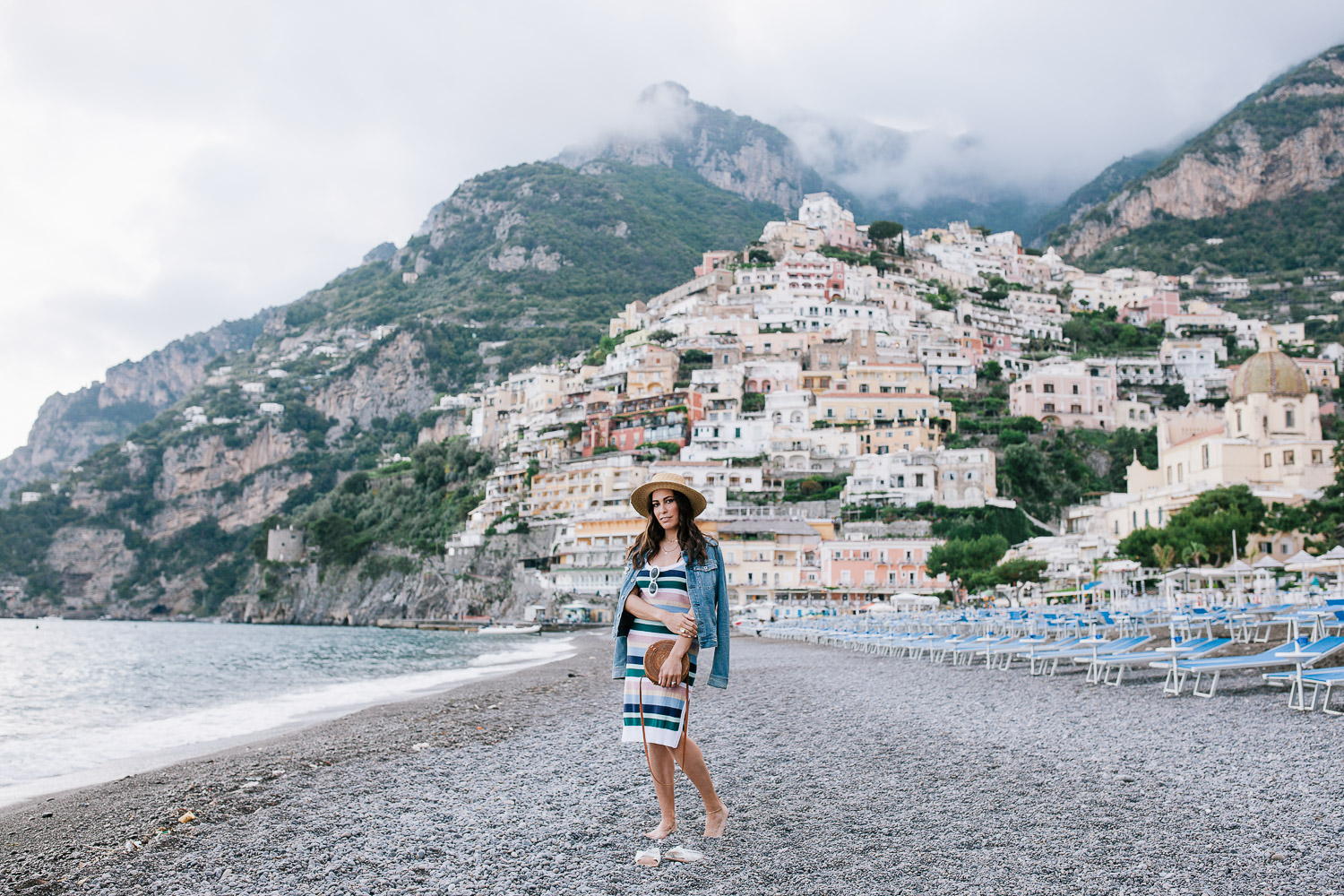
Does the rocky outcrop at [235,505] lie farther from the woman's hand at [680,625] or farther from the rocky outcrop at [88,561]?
the woman's hand at [680,625]

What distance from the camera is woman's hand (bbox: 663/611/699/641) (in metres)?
4.55

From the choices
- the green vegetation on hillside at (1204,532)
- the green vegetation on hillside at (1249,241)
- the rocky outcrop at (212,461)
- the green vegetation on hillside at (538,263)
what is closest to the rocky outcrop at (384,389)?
the green vegetation on hillside at (538,263)

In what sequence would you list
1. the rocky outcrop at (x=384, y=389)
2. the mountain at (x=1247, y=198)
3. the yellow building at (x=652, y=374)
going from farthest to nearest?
1. the rocky outcrop at (x=384, y=389)
2. the mountain at (x=1247, y=198)
3. the yellow building at (x=652, y=374)

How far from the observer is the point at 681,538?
15.6 feet

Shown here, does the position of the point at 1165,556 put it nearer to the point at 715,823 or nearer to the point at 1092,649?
the point at 1092,649

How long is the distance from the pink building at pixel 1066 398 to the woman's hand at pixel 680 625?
232ft

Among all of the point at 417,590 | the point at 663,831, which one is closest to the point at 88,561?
the point at 417,590

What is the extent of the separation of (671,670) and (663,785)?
73 centimetres

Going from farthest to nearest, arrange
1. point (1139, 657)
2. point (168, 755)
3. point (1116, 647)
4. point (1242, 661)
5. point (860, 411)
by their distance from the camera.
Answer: point (860, 411)
point (1116, 647)
point (1139, 657)
point (168, 755)
point (1242, 661)

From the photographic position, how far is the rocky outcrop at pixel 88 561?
→ 351 feet

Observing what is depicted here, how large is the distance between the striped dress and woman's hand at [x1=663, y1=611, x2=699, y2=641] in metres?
0.08

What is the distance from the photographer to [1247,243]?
12338cm

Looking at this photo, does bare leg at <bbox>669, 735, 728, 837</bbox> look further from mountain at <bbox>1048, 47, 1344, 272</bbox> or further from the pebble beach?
mountain at <bbox>1048, 47, 1344, 272</bbox>

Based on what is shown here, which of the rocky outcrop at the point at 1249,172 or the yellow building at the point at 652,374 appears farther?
the rocky outcrop at the point at 1249,172
